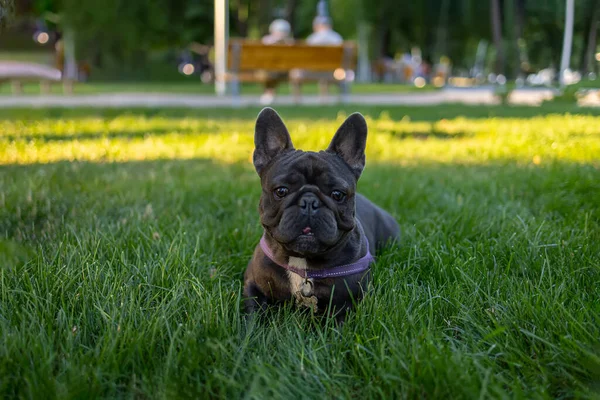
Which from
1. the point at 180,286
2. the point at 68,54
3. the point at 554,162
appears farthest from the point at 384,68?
the point at 180,286

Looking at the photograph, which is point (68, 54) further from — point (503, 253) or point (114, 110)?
point (503, 253)

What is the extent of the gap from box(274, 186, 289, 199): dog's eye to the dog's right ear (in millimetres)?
316

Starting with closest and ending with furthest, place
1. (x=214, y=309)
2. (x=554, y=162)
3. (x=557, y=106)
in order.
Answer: (x=214, y=309), (x=554, y=162), (x=557, y=106)

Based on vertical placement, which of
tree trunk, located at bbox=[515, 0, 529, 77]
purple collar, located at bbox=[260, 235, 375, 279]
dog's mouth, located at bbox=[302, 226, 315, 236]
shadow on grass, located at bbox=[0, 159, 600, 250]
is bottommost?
purple collar, located at bbox=[260, 235, 375, 279]

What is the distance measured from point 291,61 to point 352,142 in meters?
11.1

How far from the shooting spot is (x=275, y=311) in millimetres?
2621

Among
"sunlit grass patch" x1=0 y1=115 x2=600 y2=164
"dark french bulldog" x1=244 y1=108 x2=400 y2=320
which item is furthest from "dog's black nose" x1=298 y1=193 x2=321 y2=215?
"sunlit grass patch" x1=0 y1=115 x2=600 y2=164

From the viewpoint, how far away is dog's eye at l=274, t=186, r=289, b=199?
2.63 m

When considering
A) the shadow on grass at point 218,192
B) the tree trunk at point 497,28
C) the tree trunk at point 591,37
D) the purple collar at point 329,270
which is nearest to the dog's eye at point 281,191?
the purple collar at point 329,270

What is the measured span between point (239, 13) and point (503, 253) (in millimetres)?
32670

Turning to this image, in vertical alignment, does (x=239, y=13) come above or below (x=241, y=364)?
above

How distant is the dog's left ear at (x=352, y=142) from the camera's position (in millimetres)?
2910

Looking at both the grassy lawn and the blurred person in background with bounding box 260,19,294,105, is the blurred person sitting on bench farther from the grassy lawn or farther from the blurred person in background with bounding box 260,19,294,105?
the grassy lawn

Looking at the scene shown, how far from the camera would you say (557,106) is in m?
9.74
